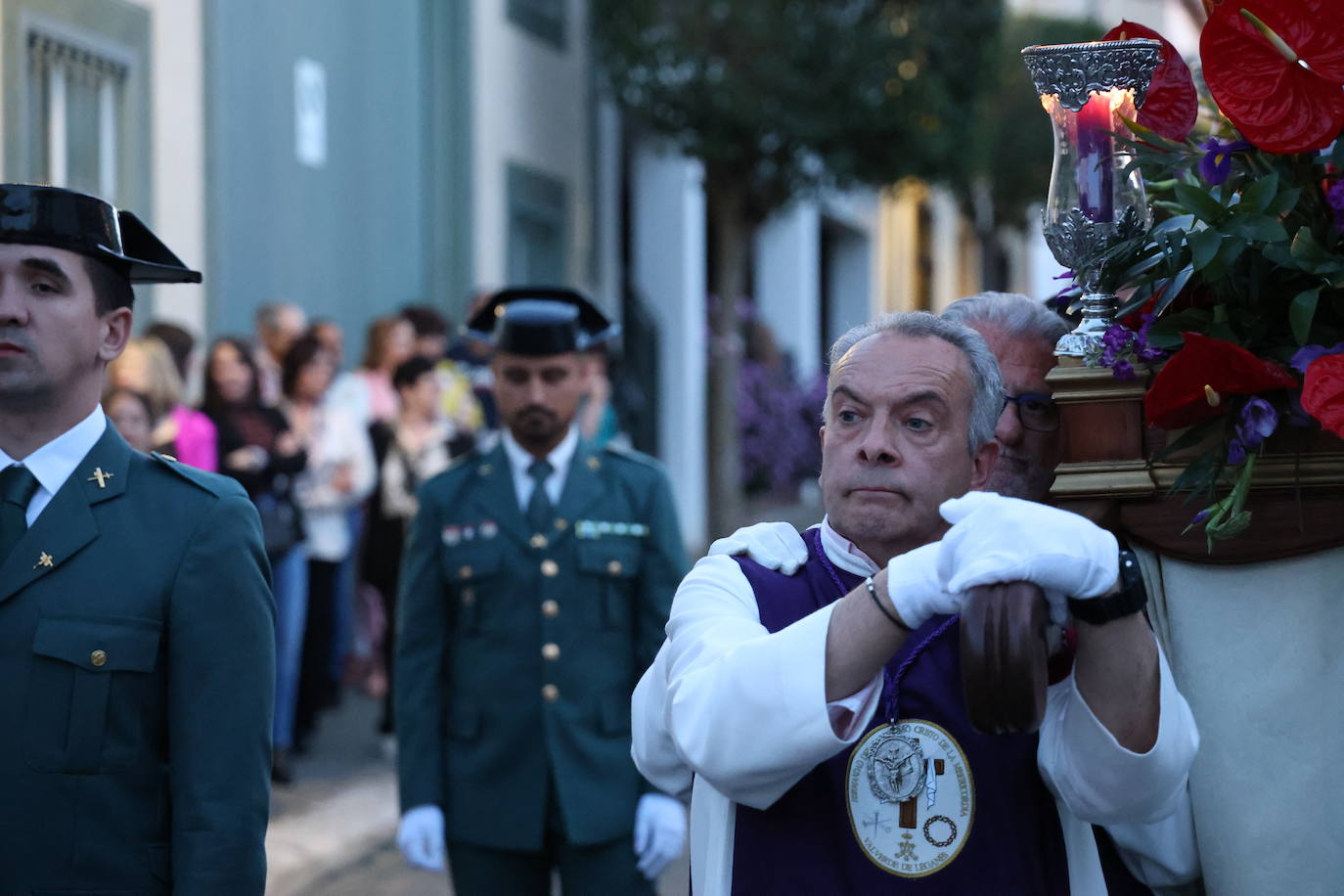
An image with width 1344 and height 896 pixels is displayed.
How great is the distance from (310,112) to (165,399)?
4645 millimetres

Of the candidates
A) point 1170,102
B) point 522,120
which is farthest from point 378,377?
point 1170,102

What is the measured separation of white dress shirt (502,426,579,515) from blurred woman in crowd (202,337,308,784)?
349 centimetres

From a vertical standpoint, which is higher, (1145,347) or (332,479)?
(1145,347)

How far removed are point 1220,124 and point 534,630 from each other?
236 centimetres

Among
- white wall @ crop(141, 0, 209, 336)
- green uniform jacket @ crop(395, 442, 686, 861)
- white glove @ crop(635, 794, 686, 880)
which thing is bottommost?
white glove @ crop(635, 794, 686, 880)

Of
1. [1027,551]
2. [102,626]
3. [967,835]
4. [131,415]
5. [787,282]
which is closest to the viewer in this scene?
[1027,551]

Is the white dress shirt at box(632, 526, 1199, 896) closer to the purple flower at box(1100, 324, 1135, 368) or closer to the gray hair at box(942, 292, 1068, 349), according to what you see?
the purple flower at box(1100, 324, 1135, 368)

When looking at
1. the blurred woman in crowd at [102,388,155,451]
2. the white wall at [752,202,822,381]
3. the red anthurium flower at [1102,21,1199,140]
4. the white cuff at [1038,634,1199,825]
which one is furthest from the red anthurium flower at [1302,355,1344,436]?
the white wall at [752,202,822,381]

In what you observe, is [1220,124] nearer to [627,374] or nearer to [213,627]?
[213,627]

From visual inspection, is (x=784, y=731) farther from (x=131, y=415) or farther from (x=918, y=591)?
(x=131, y=415)

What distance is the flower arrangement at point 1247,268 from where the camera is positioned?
2.71 m

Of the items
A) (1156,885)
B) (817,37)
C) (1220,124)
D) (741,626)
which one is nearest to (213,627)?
(741,626)

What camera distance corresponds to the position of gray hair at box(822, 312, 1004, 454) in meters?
2.75

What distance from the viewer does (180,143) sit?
10.1 meters
